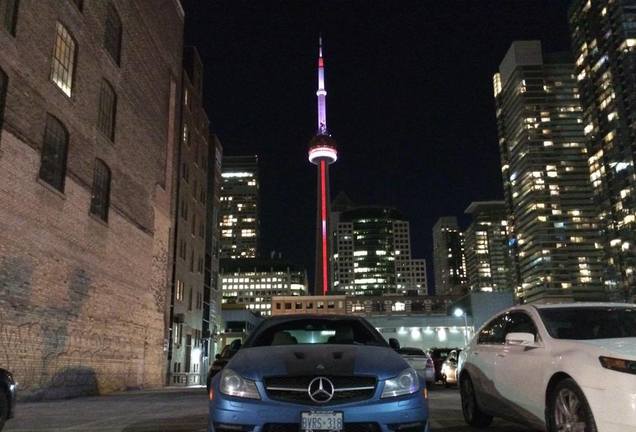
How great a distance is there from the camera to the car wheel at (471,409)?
8305mm

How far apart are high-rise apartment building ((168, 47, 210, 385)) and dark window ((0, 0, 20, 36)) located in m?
23.3

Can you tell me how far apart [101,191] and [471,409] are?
58.5ft

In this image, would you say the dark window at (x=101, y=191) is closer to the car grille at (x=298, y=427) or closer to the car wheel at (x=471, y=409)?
the car wheel at (x=471, y=409)

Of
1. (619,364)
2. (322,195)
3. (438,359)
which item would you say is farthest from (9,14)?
(322,195)

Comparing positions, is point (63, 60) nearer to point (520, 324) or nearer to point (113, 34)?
point (113, 34)

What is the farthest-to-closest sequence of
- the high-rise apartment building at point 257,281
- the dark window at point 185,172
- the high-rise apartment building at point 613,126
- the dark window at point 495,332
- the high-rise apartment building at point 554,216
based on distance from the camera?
the high-rise apartment building at point 554,216 < the high-rise apartment building at point 257,281 < the high-rise apartment building at point 613,126 < the dark window at point 185,172 < the dark window at point 495,332

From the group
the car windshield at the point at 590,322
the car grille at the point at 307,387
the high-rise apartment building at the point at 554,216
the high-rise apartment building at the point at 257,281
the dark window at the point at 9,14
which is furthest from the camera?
the high-rise apartment building at the point at 554,216

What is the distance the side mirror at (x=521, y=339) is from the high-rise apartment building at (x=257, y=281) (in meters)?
174

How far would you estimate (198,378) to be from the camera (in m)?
46.7

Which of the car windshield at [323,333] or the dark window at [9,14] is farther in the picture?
the dark window at [9,14]

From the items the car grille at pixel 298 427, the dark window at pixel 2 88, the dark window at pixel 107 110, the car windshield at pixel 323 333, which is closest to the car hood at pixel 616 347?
the car windshield at pixel 323 333

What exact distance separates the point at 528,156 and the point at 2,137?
633 ft

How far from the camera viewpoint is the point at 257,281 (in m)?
183

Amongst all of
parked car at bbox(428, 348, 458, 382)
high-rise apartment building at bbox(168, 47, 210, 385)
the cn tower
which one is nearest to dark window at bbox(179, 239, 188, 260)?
high-rise apartment building at bbox(168, 47, 210, 385)
